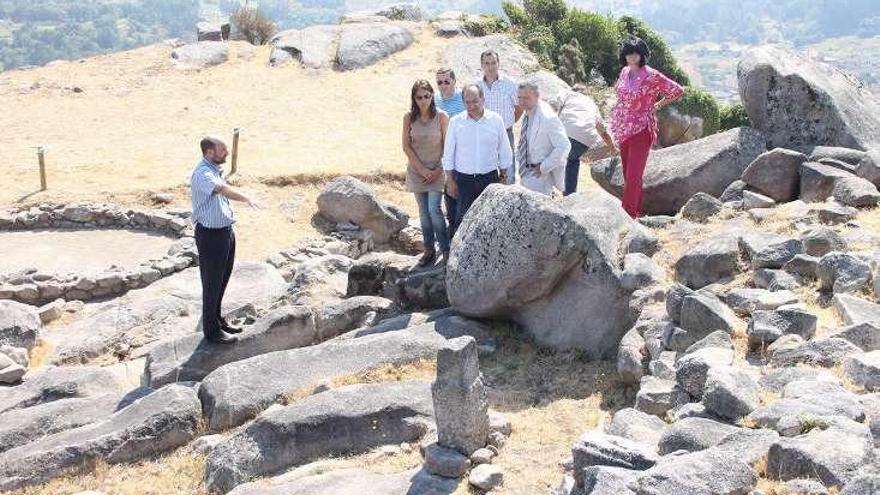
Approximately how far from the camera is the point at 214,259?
36.7ft

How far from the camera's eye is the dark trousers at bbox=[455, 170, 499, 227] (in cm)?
1192

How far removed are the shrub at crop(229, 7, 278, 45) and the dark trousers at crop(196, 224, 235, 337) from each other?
28972 millimetres

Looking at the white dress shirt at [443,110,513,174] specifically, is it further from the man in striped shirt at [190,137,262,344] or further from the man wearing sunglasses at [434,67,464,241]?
the man in striped shirt at [190,137,262,344]

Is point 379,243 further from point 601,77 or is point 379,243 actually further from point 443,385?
point 601,77

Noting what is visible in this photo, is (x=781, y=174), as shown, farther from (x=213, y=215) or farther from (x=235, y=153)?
(x=235, y=153)

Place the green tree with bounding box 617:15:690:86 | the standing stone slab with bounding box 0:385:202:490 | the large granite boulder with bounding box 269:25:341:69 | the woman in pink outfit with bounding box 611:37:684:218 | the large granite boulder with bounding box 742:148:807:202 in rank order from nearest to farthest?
1. the standing stone slab with bounding box 0:385:202:490
2. the woman in pink outfit with bounding box 611:37:684:218
3. the large granite boulder with bounding box 742:148:807:202
4. the large granite boulder with bounding box 269:25:341:69
5. the green tree with bounding box 617:15:690:86

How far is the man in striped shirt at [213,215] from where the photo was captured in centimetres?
1080

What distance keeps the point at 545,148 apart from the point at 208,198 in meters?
4.35

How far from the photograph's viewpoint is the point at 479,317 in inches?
450

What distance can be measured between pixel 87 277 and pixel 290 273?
3.76 meters

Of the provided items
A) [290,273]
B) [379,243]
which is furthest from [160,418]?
[379,243]

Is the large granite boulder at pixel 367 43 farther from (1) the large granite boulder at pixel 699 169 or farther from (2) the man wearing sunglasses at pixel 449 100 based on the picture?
(2) the man wearing sunglasses at pixel 449 100

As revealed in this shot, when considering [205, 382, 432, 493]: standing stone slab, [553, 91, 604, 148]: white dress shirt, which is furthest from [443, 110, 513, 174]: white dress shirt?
[205, 382, 432, 493]: standing stone slab

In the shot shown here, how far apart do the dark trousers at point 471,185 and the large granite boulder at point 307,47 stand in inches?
904
